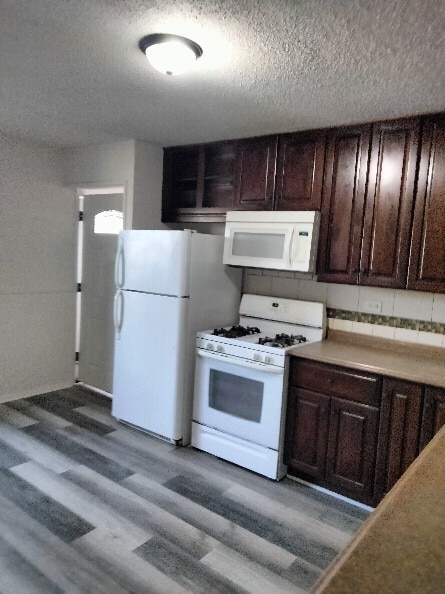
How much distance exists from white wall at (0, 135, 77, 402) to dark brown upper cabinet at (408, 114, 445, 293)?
3.25 metres

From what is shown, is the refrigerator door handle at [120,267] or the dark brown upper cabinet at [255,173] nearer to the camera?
the dark brown upper cabinet at [255,173]

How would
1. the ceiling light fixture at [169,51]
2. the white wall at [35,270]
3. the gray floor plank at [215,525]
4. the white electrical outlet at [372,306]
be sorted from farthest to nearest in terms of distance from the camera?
1. the white wall at [35,270]
2. the white electrical outlet at [372,306]
3. the gray floor plank at [215,525]
4. the ceiling light fixture at [169,51]

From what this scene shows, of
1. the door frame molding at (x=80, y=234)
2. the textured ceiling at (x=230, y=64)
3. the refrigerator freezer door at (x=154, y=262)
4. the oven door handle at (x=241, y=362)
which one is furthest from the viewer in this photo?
the door frame molding at (x=80, y=234)

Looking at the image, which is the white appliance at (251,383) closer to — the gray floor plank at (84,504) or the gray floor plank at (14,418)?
the gray floor plank at (84,504)

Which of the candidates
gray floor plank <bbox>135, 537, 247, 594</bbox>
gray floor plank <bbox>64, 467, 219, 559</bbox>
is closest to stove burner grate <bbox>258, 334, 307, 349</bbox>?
gray floor plank <bbox>64, 467, 219, 559</bbox>

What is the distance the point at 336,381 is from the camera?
2.73 meters

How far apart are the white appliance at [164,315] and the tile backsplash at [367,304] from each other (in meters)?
0.49

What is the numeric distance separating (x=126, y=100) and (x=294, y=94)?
103 centimetres

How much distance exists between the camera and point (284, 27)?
1739 mm

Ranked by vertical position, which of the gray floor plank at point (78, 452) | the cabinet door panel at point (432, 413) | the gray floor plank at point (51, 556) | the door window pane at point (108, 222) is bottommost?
the gray floor plank at point (51, 556)

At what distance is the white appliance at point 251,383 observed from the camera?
293cm

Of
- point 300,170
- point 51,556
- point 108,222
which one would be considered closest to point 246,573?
point 51,556

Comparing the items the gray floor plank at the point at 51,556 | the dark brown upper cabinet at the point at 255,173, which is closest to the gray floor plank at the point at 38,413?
the gray floor plank at the point at 51,556

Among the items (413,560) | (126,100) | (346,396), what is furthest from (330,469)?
(126,100)
